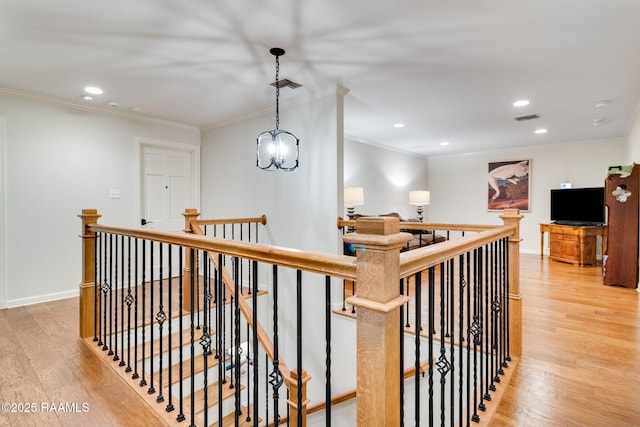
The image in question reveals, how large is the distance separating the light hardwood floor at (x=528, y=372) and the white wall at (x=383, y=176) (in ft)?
11.4

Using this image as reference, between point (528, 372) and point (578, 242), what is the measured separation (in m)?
4.60

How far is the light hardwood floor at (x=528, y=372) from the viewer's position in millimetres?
1706

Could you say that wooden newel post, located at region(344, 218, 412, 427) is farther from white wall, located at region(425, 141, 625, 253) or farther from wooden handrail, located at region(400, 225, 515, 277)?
white wall, located at region(425, 141, 625, 253)

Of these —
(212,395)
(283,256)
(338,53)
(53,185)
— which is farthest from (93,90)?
(283,256)

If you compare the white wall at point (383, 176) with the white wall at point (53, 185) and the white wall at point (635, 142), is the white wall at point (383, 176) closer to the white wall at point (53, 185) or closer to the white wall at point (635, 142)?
the white wall at point (53, 185)

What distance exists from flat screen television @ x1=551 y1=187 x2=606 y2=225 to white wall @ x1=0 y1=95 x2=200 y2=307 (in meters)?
7.36

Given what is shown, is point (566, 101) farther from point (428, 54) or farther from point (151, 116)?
point (151, 116)

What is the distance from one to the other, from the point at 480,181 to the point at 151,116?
6.69m

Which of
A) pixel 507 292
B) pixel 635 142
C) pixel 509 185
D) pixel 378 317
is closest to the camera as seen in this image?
pixel 378 317

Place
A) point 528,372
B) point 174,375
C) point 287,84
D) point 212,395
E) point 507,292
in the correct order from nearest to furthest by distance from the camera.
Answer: point 528,372 → point 507,292 → point 174,375 → point 212,395 → point 287,84

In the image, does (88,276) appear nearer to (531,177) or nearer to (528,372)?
(528,372)

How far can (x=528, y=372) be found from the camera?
2.11m

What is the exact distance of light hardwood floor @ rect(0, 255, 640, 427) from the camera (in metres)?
1.71

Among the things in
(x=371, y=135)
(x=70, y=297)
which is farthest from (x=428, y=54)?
(x=70, y=297)
